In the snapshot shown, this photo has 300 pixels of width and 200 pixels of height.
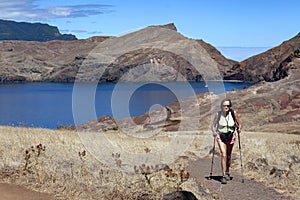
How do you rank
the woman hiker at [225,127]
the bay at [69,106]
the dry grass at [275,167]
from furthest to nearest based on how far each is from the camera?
the bay at [69,106] → the woman hiker at [225,127] → the dry grass at [275,167]

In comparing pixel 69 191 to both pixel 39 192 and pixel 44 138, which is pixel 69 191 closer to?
pixel 39 192

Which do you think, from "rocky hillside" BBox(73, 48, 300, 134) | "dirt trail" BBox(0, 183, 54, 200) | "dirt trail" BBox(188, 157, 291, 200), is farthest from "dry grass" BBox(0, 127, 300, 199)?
"rocky hillside" BBox(73, 48, 300, 134)

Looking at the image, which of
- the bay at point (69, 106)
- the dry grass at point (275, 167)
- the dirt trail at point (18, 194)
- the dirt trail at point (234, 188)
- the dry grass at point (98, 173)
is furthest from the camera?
the bay at point (69, 106)

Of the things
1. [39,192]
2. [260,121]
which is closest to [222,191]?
[39,192]

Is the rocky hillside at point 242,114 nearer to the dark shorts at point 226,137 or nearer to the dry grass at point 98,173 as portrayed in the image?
the dry grass at point 98,173

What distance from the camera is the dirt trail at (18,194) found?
8.80 metres

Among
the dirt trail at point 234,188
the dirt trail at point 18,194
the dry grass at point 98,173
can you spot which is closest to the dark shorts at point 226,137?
the dirt trail at point 234,188

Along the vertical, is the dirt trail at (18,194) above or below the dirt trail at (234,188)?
above

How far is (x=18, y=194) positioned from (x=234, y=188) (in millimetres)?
4894

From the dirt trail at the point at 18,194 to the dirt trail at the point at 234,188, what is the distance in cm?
359

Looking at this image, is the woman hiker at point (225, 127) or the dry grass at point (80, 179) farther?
the woman hiker at point (225, 127)

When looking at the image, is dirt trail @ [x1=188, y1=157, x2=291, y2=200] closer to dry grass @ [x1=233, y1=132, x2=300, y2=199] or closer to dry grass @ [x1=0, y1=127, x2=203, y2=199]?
dry grass @ [x1=233, y1=132, x2=300, y2=199]

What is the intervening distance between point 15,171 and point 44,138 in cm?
720

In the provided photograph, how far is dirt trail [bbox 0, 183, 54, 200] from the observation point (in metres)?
8.80
